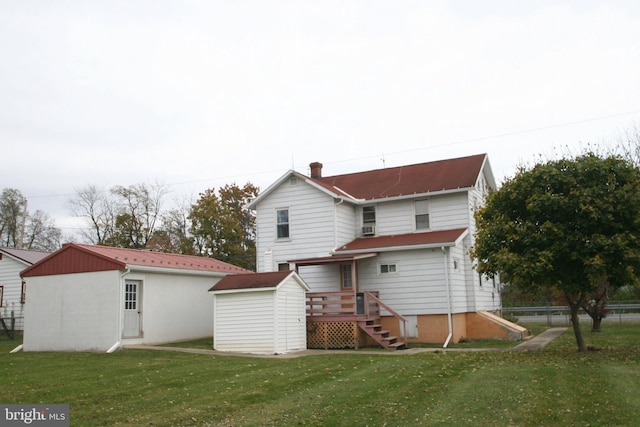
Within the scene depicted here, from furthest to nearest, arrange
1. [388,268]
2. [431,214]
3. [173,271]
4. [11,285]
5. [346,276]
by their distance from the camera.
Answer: [11,285], [431,214], [346,276], [388,268], [173,271]

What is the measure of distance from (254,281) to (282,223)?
5943 mm

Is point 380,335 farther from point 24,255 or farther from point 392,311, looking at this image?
point 24,255

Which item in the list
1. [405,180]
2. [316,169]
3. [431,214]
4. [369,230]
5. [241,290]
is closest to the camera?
[241,290]

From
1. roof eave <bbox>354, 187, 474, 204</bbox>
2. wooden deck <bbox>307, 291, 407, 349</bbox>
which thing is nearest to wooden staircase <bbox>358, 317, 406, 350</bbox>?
wooden deck <bbox>307, 291, 407, 349</bbox>

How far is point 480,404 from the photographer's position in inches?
386

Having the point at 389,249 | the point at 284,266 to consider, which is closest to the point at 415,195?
the point at 389,249

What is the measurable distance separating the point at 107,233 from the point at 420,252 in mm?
37322

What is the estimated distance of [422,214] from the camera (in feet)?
83.4

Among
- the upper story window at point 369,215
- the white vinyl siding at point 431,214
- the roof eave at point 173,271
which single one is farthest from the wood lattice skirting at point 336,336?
the upper story window at point 369,215

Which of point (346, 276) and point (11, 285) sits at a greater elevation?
point (11, 285)

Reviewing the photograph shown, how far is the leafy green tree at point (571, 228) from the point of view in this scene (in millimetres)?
15336

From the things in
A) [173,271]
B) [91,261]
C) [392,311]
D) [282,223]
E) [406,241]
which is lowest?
[392,311]

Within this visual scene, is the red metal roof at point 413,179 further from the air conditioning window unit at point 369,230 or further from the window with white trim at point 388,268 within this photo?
the window with white trim at point 388,268

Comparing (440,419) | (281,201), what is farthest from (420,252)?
(440,419)
